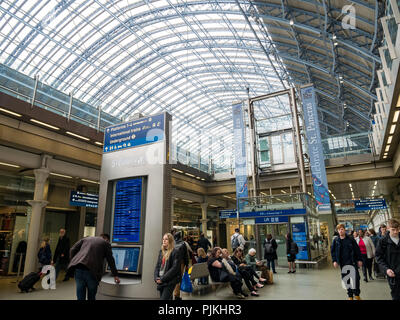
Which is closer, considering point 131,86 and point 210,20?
point 210,20

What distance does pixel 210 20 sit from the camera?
26.1 m

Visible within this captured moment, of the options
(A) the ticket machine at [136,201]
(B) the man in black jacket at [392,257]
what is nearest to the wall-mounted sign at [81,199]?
(A) the ticket machine at [136,201]

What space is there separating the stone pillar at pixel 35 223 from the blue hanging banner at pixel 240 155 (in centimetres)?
1058

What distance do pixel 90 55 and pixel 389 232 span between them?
31043mm

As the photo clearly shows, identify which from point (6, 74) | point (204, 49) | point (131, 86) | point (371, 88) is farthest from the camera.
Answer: point (131, 86)

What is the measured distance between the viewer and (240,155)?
60.1ft

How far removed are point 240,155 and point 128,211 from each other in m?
12.4

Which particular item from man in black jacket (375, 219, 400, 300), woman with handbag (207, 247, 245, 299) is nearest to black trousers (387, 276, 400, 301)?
man in black jacket (375, 219, 400, 300)

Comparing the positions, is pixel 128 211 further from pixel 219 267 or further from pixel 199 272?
pixel 219 267

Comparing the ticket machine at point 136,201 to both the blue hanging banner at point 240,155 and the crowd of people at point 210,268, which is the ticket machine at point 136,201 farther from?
the blue hanging banner at point 240,155

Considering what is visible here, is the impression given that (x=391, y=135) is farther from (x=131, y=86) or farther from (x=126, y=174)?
(x=131, y=86)

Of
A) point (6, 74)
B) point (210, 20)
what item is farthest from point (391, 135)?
point (210, 20)
